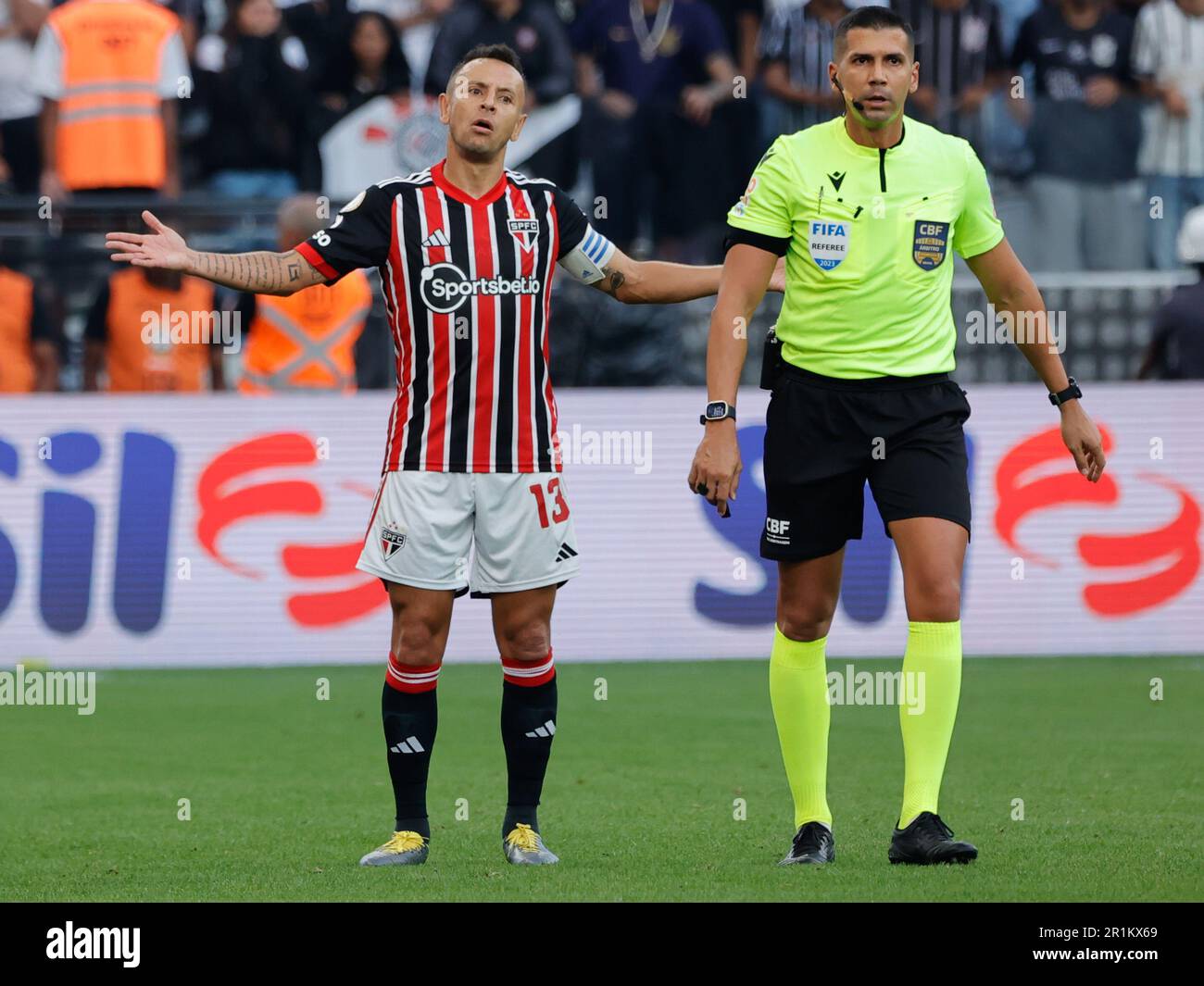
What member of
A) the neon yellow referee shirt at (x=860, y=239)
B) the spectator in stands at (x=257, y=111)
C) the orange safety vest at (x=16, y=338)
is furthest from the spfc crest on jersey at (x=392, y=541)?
the spectator in stands at (x=257, y=111)

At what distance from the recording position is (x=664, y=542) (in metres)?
12.0

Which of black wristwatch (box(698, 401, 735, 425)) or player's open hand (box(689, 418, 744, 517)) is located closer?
player's open hand (box(689, 418, 744, 517))

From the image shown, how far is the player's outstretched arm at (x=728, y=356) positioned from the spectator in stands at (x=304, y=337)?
6509 millimetres

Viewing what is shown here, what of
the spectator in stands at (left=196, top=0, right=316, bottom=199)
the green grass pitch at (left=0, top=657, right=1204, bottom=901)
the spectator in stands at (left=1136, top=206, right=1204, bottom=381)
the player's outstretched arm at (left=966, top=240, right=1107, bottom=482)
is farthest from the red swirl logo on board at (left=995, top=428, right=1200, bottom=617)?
the player's outstretched arm at (left=966, top=240, right=1107, bottom=482)

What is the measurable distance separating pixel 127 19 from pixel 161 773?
6795 millimetres

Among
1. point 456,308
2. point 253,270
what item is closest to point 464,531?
point 456,308

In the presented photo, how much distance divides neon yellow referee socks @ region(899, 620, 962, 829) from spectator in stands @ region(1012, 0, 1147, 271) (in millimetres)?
8014

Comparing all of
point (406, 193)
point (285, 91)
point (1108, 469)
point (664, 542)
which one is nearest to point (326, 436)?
point (664, 542)

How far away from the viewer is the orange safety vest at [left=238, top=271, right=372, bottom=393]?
12570 millimetres

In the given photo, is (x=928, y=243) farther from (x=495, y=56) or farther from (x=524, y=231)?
(x=495, y=56)

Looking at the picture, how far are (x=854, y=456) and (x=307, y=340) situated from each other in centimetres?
699

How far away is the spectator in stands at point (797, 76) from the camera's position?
1387 centimetres

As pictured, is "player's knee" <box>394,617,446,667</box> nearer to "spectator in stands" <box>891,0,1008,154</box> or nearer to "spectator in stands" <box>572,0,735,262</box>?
"spectator in stands" <box>572,0,735,262</box>

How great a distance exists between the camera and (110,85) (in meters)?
13.8
